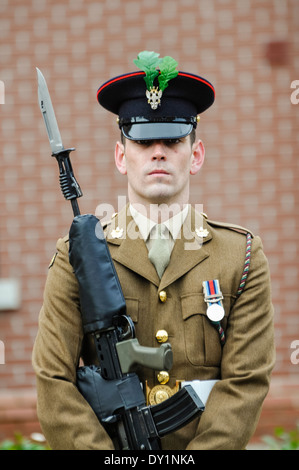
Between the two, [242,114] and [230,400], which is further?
[242,114]

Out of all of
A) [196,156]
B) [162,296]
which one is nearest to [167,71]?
[196,156]

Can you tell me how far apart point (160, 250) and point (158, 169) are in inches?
13.9

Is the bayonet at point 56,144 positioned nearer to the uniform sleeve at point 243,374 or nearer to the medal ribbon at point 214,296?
the medal ribbon at point 214,296

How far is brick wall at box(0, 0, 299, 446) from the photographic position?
525 cm

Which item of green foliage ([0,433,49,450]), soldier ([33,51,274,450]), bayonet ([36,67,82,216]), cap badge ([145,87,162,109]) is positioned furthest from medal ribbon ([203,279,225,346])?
green foliage ([0,433,49,450])

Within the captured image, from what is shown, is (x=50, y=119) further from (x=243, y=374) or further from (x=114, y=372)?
(x=243, y=374)

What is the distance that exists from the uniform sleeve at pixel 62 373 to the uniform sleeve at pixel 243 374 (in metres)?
0.39

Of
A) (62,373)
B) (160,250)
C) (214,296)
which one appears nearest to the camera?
(62,373)

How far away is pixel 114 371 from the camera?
2592 mm

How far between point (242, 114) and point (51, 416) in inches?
130

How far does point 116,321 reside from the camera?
2592mm

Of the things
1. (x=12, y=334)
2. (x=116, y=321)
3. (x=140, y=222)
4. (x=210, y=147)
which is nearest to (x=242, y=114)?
(x=210, y=147)

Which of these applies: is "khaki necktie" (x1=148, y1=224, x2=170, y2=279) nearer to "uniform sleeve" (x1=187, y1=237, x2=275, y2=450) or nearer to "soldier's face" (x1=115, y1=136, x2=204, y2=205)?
"soldier's face" (x1=115, y1=136, x2=204, y2=205)
